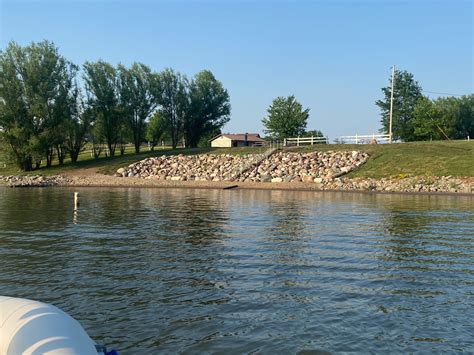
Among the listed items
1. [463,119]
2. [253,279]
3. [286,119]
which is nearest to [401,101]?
[463,119]

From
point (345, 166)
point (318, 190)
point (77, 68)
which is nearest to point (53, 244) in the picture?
point (318, 190)

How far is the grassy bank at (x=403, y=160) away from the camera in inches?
1693

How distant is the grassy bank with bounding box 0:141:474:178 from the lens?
43.0 m

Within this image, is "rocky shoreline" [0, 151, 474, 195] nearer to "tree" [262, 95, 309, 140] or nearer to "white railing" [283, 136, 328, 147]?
"white railing" [283, 136, 328, 147]

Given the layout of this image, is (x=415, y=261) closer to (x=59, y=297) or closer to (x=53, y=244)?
(x=59, y=297)

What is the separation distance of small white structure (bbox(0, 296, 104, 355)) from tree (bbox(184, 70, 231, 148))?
7769cm

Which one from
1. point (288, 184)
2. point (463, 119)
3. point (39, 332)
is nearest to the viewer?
point (39, 332)

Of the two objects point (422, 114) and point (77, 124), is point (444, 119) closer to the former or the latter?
point (422, 114)

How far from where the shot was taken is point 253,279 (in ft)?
38.3

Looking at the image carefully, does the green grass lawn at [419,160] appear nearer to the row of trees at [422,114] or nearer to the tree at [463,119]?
the row of trees at [422,114]

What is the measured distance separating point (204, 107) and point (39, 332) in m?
79.2

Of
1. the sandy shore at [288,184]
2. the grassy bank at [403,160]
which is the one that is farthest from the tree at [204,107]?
the sandy shore at [288,184]

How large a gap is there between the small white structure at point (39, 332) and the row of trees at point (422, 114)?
7403 centimetres

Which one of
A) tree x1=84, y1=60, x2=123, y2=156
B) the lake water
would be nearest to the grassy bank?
tree x1=84, y1=60, x2=123, y2=156
